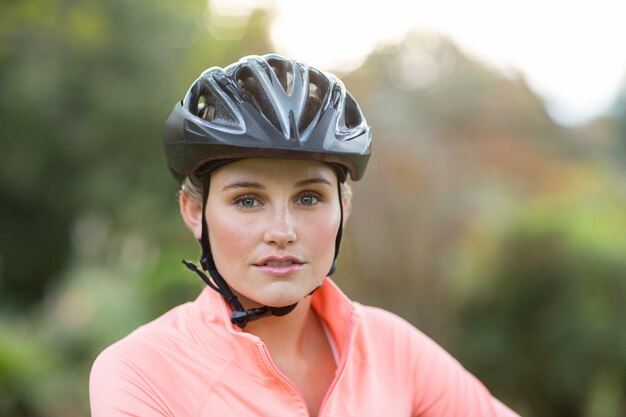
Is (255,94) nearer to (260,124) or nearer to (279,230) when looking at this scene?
(260,124)

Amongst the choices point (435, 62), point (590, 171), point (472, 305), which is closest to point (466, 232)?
point (472, 305)

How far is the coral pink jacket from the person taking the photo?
211cm

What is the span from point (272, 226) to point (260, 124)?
333mm

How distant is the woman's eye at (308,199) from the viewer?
7.62 ft

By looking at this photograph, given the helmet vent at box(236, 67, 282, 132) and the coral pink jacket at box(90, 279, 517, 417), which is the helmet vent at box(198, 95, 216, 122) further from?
the coral pink jacket at box(90, 279, 517, 417)

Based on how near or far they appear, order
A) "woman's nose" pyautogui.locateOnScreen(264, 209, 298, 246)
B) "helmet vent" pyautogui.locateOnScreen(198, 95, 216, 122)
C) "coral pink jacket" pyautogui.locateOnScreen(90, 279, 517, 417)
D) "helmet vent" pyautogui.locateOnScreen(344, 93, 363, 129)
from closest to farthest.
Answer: "coral pink jacket" pyautogui.locateOnScreen(90, 279, 517, 417) → "woman's nose" pyautogui.locateOnScreen(264, 209, 298, 246) → "helmet vent" pyautogui.locateOnScreen(198, 95, 216, 122) → "helmet vent" pyautogui.locateOnScreen(344, 93, 363, 129)

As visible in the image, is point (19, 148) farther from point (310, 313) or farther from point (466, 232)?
point (310, 313)

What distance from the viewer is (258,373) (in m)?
2.19

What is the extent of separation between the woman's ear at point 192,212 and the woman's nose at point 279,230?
0.39 metres

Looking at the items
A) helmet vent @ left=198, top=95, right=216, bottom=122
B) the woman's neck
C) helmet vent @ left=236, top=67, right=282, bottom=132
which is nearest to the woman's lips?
the woman's neck

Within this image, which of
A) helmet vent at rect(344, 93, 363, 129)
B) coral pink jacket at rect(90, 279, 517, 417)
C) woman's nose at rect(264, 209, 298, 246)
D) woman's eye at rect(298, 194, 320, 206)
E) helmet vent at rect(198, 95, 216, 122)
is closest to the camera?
coral pink jacket at rect(90, 279, 517, 417)

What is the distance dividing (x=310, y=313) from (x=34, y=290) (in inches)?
557

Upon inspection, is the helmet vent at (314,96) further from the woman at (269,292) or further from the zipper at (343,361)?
the zipper at (343,361)

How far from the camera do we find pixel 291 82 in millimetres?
2412
